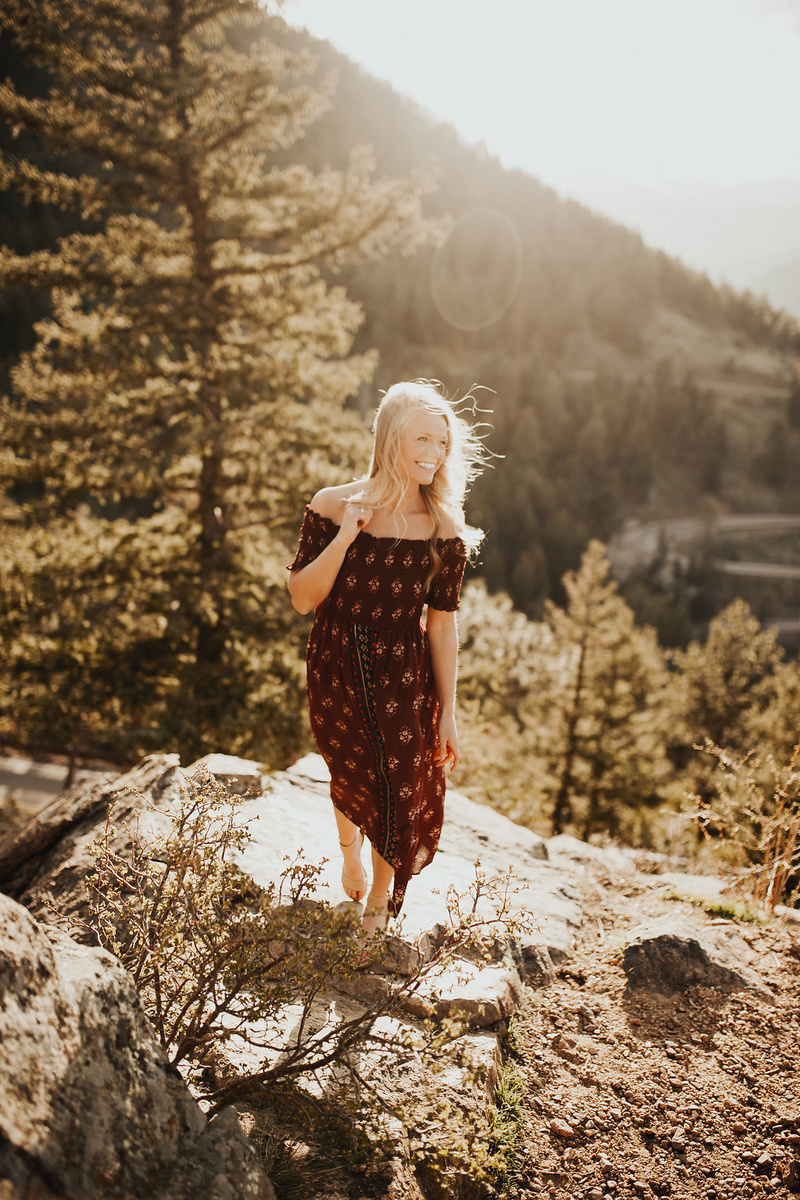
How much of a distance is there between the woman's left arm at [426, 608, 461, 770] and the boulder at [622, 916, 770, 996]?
1.23 m

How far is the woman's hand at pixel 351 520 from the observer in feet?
7.60

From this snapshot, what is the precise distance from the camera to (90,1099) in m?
1.27

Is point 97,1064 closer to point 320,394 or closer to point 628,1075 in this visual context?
point 628,1075

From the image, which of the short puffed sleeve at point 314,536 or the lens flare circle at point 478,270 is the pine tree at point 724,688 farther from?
the lens flare circle at point 478,270

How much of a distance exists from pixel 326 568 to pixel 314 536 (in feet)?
0.55

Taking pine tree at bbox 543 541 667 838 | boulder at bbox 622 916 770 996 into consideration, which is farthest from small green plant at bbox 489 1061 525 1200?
pine tree at bbox 543 541 667 838

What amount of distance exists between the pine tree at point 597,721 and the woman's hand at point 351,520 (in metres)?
11.6

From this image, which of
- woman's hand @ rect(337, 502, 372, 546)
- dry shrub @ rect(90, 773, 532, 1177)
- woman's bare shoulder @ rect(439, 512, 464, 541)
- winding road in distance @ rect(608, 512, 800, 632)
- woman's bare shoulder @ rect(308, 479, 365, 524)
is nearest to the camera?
dry shrub @ rect(90, 773, 532, 1177)

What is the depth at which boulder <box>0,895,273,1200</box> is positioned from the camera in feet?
3.72

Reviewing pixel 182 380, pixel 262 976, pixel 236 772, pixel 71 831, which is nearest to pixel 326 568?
pixel 262 976

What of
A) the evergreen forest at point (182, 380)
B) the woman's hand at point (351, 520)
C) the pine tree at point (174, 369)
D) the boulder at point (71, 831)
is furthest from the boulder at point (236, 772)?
the pine tree at point (174, 369)

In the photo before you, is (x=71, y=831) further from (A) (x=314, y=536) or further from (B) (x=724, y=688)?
(B) (x=724, y=688)

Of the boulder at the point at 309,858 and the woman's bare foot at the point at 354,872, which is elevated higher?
the woman's bare foot at the point at 354,872

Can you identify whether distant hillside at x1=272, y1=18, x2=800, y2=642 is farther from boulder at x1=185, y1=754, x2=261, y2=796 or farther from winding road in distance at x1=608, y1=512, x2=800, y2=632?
boulder at x1=185, y1=754, x2=261, y2=796
